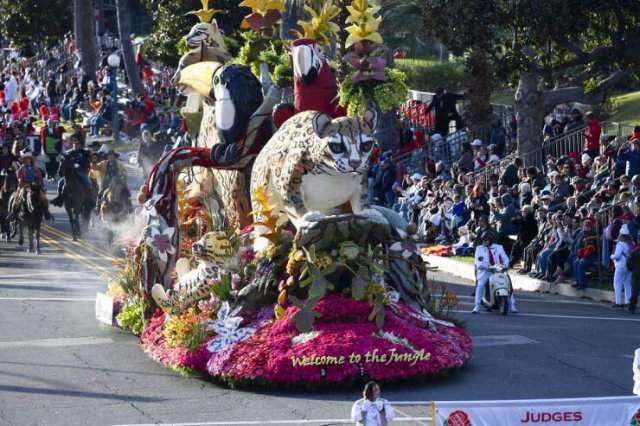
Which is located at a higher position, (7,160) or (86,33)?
(86,33)

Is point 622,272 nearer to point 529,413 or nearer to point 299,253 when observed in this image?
point 299,253

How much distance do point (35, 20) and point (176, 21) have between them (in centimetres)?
1863

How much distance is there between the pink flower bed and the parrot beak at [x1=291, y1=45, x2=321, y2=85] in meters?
3.10

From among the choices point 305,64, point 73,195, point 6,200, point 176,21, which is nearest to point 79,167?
point 73,195

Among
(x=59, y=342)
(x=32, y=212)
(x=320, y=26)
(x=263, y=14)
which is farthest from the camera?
(x=32, y=212)

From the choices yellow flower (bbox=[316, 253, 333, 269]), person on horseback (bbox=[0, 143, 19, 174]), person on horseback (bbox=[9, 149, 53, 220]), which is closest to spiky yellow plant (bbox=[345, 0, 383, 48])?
yellow flower (bbox=[316, 253, 333, 269])

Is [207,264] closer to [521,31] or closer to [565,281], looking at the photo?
[565,281]

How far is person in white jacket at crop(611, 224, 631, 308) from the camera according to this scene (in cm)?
2529

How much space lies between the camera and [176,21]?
157 feet

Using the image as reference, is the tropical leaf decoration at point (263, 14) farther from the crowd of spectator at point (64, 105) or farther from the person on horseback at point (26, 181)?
the crowd of spectator at point (64, 105)

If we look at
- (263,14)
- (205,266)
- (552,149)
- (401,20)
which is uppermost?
(401,20)

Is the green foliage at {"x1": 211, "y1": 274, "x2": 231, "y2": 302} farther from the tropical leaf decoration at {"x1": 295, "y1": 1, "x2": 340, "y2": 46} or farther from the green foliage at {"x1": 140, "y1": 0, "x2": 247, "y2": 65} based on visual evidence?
the green foliage at {"x1": 140, "y1": 0, "x2": 247, "y2": 65}

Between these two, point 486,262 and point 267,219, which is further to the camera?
point 486,262

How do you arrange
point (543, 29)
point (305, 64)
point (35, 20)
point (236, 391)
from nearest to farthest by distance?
point (236, 391) < point (305, 64) < point (543, 29) < point (35, 20)
